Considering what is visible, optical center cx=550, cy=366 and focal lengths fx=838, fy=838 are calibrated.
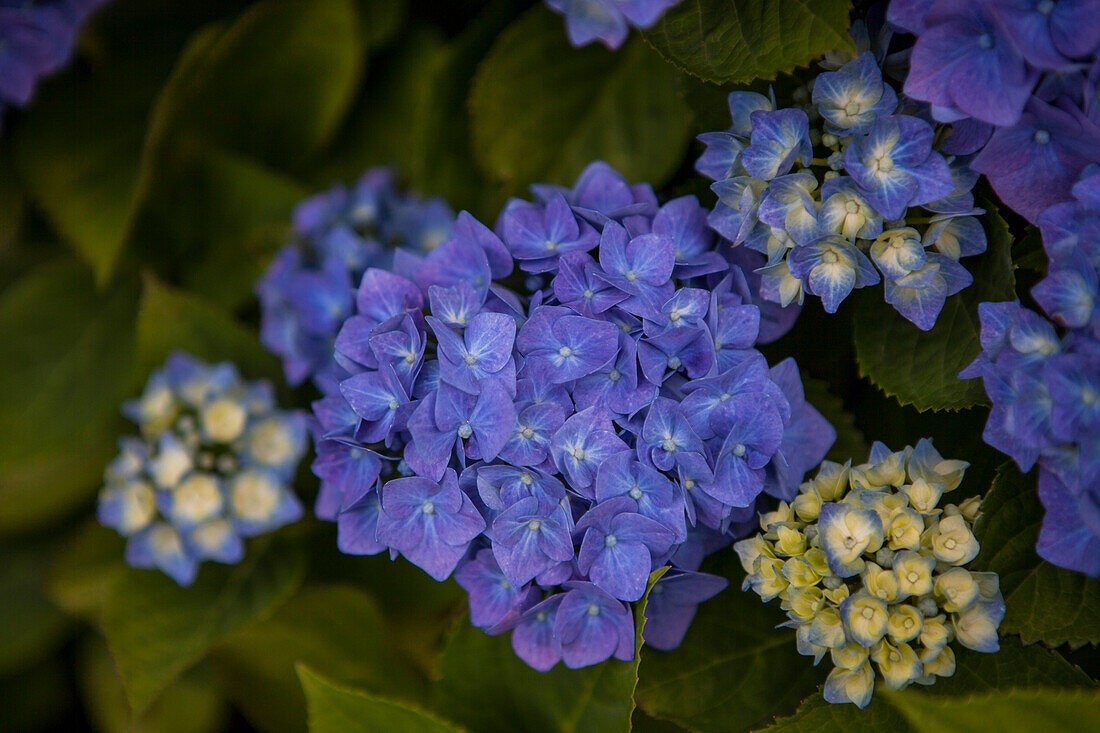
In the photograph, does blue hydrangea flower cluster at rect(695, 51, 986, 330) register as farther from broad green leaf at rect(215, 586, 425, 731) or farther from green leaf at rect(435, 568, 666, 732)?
broad green leaf at rect(215, 586, 425, 731)

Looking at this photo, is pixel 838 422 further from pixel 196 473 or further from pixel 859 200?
pixel 196 473

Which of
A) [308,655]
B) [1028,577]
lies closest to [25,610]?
[308,655]

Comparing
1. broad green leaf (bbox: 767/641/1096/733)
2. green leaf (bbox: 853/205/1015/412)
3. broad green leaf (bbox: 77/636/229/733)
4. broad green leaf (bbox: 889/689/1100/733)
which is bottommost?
broad green leaf (bbox: 77/636/229/733)

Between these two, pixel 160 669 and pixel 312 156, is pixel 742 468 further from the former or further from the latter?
pixel 312 156

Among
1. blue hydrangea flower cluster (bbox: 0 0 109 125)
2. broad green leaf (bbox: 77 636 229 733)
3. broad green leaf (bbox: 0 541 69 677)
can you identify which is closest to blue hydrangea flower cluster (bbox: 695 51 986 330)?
blue hydrangea flower cluster (bbox: 0 0 109 125)

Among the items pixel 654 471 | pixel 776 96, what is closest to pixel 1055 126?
pixel 776 96

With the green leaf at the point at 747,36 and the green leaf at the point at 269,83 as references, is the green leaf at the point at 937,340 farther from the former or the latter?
the green leaf at the point at 269,83

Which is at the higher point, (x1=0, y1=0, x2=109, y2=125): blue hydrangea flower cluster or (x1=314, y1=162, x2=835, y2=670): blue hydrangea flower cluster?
(x1=0, y1=0, x2=109, y2=125): blue hydrangea flower cluster
